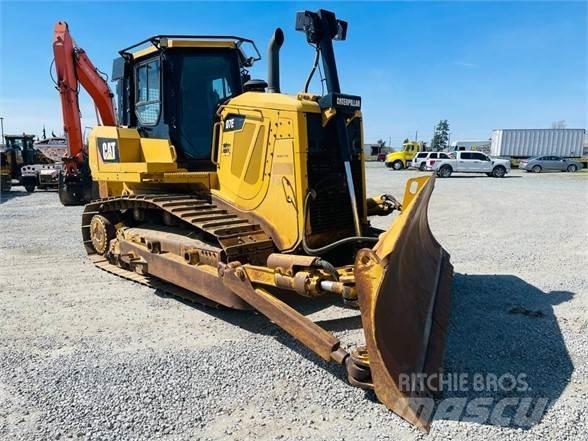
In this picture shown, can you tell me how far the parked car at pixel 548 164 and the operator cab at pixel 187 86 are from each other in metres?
33.2

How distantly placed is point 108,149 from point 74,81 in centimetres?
492

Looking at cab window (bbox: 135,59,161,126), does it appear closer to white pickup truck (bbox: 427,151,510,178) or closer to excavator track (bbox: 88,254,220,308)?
excavator track (bbox: 88,254,220,308)

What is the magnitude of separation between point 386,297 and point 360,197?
6.65ft

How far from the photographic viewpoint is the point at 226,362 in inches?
143

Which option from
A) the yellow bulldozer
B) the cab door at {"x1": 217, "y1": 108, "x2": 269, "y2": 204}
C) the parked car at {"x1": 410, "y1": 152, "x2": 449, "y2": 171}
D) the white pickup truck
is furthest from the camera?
the parked car at {"x1": 410, "y1": 152, "x2": 449, "y2": 171}

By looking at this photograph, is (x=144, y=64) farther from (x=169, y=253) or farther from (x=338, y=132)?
(x=338, y=132)

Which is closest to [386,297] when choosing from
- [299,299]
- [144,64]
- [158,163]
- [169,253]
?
[299,299]

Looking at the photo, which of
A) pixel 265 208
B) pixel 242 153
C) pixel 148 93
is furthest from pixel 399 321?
pixel 148 93

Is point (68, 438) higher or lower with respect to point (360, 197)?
lower

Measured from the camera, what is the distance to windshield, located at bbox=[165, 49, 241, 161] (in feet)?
18.3

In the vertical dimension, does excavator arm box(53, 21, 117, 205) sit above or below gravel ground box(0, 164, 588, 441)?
above

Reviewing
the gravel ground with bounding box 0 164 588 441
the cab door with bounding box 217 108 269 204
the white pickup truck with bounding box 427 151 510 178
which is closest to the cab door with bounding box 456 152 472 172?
the white pickup truck with bounding box 427 151 510 178

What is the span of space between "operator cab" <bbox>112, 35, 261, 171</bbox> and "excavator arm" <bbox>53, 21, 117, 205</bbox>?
4130 millimetres

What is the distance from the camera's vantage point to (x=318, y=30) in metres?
4.36
